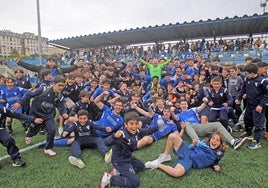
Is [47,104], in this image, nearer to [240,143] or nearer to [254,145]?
[240,143]

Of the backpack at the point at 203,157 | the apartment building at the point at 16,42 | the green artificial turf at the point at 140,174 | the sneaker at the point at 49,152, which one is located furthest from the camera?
the apartment building at the point at 16,42

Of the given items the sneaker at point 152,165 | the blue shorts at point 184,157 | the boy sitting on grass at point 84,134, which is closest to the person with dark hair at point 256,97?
the blue shorts at point 184,157

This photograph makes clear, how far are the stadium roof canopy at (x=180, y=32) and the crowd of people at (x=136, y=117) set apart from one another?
13436mm

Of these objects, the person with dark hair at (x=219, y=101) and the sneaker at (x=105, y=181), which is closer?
the sneaker at (x=105, y=181)

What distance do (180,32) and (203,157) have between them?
19728mm

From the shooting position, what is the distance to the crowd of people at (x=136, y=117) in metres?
4.01

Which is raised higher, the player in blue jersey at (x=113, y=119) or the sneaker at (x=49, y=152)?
the player in blue jersey at (x=113, y=119)

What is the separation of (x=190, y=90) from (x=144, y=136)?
2.72 meters

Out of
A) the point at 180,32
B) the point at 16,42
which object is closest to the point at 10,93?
the point at 180,32

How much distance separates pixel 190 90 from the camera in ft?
24.2

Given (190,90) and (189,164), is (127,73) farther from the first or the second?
(189,164)

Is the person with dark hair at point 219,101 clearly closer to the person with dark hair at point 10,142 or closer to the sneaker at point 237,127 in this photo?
the sneaker at point 237,127

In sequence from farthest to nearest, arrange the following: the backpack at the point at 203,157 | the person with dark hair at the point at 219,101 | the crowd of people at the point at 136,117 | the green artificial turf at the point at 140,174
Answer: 1. the person with dark hair at the point at 219,101
2. the backpack at the point at 203,157
3. the crowd of people at the point at 136,117
4. the green artificial turf at the point at 140,174

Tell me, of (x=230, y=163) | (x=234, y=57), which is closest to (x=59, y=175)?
(x=230, y=163)
